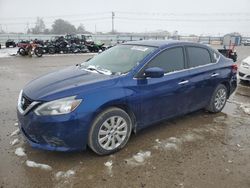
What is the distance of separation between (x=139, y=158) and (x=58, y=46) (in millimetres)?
20150

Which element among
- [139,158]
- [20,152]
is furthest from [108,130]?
[20,152]

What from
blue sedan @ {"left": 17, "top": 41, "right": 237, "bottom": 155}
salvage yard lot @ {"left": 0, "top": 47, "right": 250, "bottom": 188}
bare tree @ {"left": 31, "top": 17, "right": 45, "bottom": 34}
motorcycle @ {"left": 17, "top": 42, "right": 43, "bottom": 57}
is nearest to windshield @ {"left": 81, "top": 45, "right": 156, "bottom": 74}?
blue sedan @ {"left": 17, "top": 41, "right": 237, "bottom": 155}

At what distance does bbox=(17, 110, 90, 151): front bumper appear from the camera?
3.39 meters

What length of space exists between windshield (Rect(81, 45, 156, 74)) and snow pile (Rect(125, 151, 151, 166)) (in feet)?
4.11

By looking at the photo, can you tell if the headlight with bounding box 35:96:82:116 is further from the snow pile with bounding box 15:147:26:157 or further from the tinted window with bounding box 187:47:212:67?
the tinted window with bounding box 187:47:212:67

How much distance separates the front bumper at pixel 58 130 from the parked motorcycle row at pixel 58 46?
16591 mm

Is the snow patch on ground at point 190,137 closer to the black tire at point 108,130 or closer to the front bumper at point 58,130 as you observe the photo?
the black tire at point 108,130

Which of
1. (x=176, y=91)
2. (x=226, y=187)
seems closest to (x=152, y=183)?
(x=226, y=187)

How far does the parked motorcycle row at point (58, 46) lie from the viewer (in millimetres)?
19469

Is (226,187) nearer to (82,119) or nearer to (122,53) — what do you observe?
(82,119)

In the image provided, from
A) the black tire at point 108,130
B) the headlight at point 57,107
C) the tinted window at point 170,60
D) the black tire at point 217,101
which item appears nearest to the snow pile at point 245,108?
the black tire at point 217,101

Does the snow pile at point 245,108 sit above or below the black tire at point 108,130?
below

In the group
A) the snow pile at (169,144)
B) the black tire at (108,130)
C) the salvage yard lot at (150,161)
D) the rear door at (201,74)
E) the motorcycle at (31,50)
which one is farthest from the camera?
the motorcycle at (31,50)

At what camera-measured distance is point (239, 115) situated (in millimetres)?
5879
